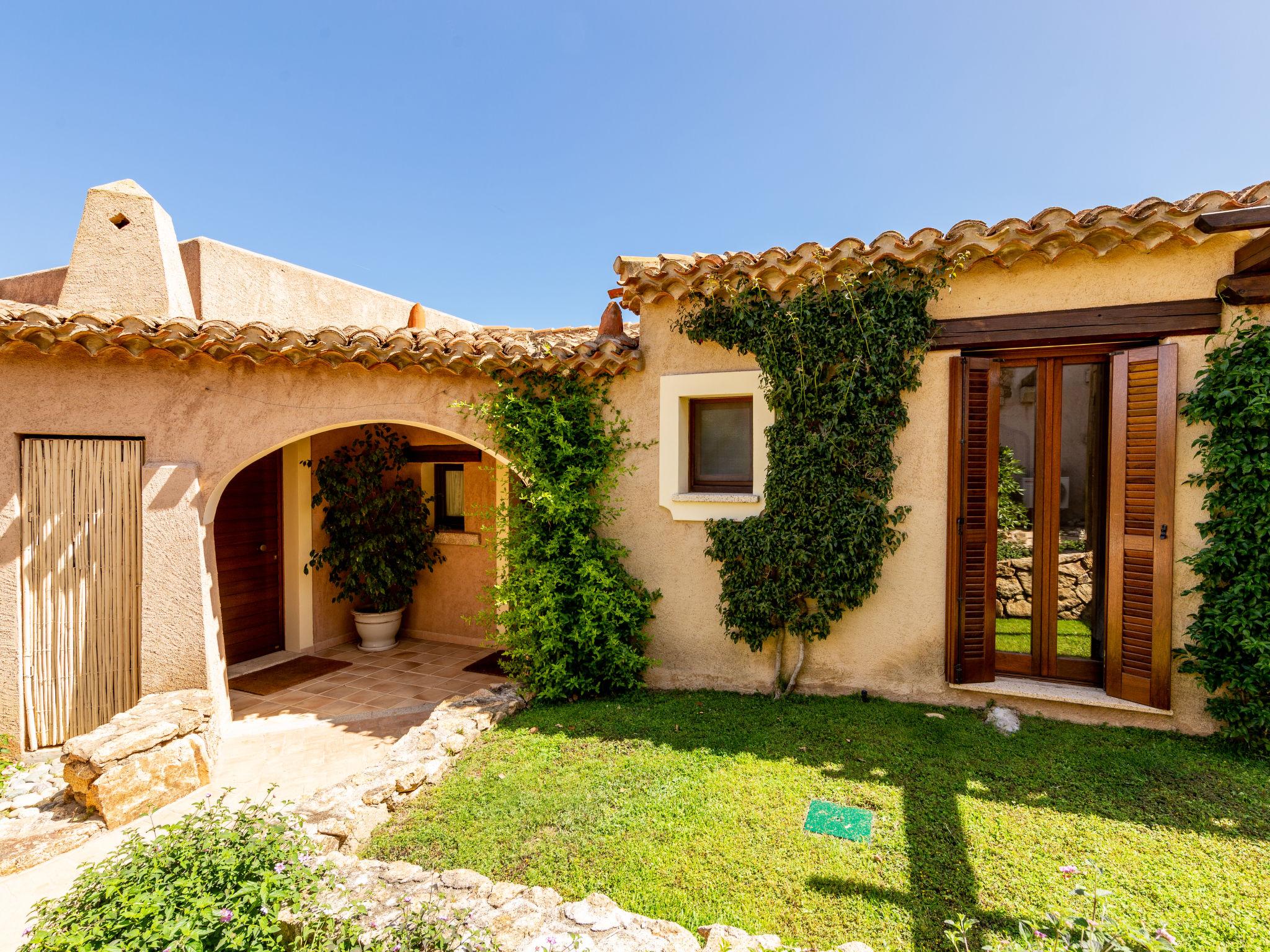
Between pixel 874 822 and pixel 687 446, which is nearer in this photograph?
pixel 874 822

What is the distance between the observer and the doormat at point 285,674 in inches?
311

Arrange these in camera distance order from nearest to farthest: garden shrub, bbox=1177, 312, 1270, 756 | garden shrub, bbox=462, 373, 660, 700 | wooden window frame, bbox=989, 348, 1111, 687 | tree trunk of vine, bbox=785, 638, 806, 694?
1. garden shrub, bbox=1177, 312, 1270, 756
2. wooden window frame, bbox=989, 348, 1111, 687
3. tree trunk of vine, bbox=785, 638, 806, 694
4. garden shrub, bbox=462, 373, 660, 700

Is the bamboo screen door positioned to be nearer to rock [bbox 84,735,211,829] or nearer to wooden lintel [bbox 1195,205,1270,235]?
rock [bbox 84,735,211,829]

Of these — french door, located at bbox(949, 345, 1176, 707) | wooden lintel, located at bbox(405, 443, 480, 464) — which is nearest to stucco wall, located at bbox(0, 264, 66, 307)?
wooden lintel, located at bbox(405, 443, 480, 464)

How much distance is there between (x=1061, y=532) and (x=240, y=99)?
16.1 meters

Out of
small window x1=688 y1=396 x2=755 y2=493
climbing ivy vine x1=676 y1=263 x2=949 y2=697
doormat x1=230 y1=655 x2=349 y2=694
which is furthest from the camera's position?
doormat x1=230 y1=655 x2=349 y2=694

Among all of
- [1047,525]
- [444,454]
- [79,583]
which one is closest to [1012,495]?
[1047,525]

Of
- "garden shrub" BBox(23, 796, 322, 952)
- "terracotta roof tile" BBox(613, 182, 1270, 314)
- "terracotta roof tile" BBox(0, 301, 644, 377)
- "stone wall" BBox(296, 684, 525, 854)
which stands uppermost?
"terracotta roof tile" BBox(613, 182, 1270, 314)

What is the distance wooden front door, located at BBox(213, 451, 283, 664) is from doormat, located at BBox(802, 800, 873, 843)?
8465 millimetres

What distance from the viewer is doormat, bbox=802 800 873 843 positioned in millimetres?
3971

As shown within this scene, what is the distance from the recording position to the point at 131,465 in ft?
21.9

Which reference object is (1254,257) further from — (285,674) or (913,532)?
(285,674)

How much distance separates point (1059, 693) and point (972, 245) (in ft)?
14.3

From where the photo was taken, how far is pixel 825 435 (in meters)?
5.93
